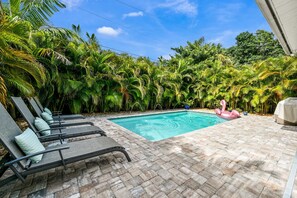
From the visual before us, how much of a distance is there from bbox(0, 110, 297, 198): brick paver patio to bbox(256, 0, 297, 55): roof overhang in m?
3.16

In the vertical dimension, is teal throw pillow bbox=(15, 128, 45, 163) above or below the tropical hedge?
below

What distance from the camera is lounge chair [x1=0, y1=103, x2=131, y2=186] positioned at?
2.02 meters

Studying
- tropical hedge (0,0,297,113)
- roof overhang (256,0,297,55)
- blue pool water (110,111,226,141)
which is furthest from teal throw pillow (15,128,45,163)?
Result: roof overhang (256,0,297,55)

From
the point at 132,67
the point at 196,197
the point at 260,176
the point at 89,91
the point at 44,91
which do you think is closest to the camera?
the point at 196,197

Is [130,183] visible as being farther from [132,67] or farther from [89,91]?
[132,67]

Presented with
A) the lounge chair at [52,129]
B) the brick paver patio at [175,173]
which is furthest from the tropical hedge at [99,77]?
the brick paver patio at [175,173]

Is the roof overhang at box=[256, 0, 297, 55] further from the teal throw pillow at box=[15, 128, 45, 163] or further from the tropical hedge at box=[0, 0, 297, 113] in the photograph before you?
the teal throw pillow at box=[15, 128, 45, 163]

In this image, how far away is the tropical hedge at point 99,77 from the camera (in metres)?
3.72

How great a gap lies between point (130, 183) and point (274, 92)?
944cm

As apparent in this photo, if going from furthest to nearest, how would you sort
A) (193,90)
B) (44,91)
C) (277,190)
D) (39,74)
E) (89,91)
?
1. (193,90)
2. (89,91)
3. (44,91)
4. (39,74)
5. (277,190)

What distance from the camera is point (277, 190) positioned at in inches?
92.7

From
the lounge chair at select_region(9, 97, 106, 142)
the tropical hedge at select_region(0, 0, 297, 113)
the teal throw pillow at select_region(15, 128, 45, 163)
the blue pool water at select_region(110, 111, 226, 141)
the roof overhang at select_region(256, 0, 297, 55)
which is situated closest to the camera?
the teal throw pillow at select_region(15, 128, 45, 163)

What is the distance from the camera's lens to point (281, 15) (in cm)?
335

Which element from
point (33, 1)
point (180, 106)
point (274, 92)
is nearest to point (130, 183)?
point (33, 1)
